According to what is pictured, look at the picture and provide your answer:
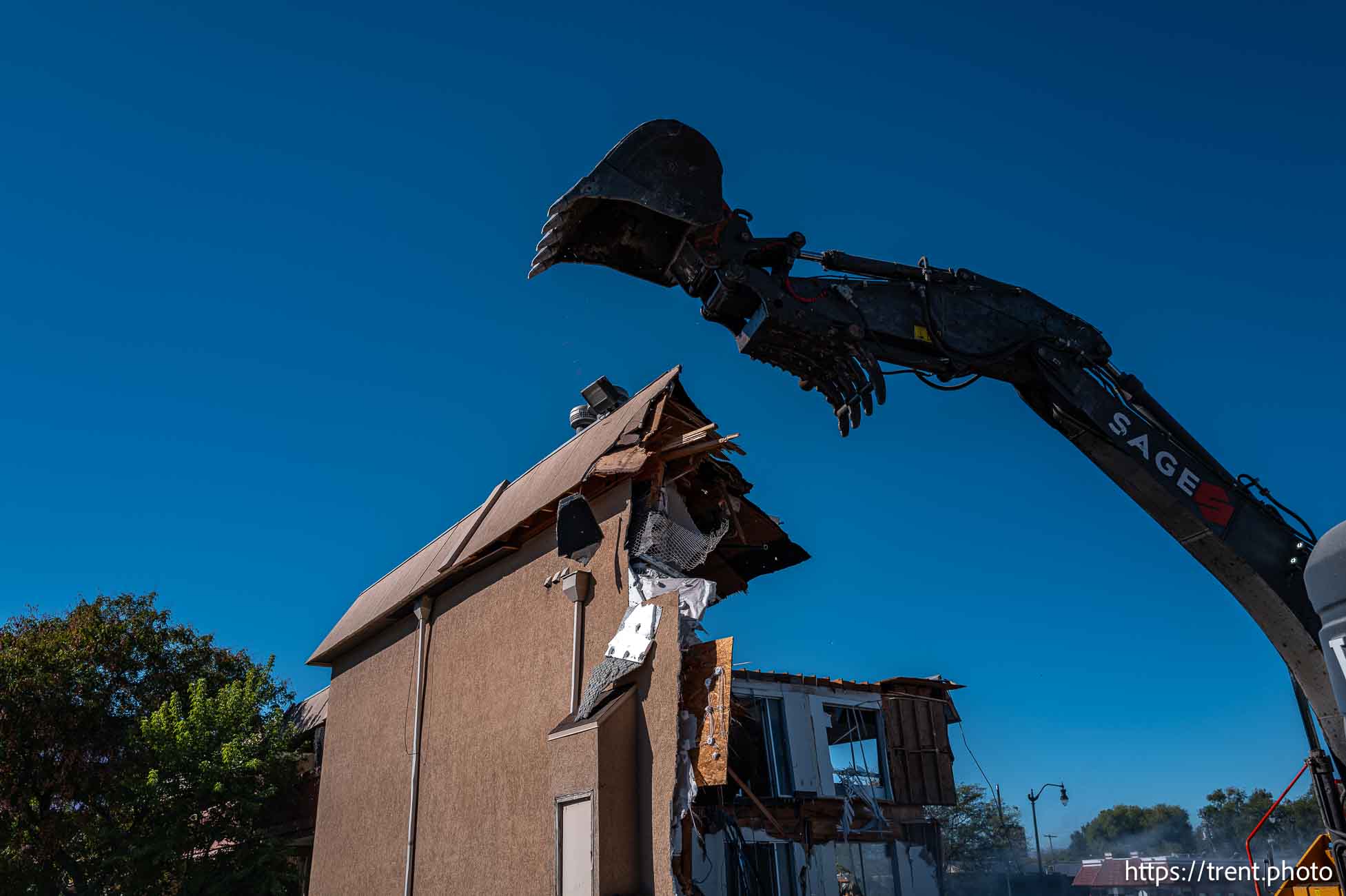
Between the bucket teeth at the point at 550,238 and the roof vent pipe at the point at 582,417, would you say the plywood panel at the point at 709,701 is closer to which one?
the bucket teeth at the point at 550,238

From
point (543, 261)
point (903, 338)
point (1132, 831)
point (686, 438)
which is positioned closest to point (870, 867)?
point (686, 438)

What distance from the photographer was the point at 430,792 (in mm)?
12914

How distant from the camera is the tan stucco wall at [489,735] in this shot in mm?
9258

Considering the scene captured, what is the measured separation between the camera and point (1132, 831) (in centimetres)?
7075

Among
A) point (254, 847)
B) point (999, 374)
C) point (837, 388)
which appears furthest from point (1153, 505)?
point (254, 847)

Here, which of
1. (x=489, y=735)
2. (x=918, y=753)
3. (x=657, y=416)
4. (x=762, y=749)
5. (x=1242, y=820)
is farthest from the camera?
(x=1242, y=820)

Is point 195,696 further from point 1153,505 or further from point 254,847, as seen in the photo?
point 1153,505

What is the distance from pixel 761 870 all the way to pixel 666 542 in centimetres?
662

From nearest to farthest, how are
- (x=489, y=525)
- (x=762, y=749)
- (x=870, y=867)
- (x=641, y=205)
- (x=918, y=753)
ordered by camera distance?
(x=641, y=205) < (x=489, y=525) < (x=762, y=749) < (x=870, y=867) < (x=918, y=753)

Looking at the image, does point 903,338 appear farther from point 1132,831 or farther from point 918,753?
point 1132,831

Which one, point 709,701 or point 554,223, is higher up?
point 554,223

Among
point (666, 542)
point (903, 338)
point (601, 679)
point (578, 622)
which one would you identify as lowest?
point (601, 679)

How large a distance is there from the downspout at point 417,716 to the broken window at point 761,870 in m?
4.34

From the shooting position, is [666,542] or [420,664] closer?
[666,542]
